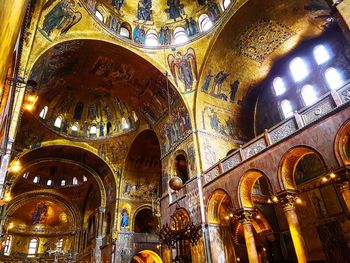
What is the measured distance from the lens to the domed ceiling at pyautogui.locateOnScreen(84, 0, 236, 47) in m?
A: 14.9

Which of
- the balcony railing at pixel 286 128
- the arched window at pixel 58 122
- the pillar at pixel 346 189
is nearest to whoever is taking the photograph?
the pillar at pixel 346 189

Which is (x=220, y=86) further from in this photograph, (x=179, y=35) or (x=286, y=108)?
(x=179, y=35)

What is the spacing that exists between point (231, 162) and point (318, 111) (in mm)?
3989

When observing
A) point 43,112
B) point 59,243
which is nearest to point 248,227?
point 43,112

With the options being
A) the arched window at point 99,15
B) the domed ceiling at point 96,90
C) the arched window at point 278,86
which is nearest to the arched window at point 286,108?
the arched window at point 278,86

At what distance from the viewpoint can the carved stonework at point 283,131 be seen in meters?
9.45

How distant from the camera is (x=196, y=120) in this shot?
1438 centimetres

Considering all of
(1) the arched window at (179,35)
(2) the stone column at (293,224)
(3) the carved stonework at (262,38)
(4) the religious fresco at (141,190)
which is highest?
(1) the arched window at (179,35)

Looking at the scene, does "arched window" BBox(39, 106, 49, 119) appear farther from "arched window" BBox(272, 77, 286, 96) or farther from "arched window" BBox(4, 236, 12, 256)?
"arched window" BBox(4, 236, 12, 256)

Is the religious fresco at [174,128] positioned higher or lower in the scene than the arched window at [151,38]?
lower

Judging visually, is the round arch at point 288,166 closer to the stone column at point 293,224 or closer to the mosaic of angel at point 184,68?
the stone column at point 293,224

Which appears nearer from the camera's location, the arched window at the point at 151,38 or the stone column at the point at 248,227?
the stone column at the point at 248,227

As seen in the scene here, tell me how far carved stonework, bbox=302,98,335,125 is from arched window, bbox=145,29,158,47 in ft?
31.6

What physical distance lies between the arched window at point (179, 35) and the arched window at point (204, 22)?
103 cm
